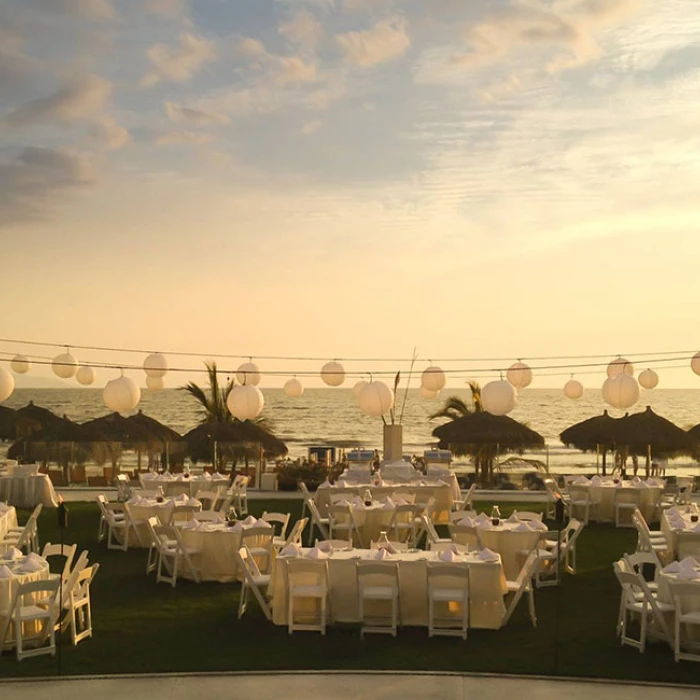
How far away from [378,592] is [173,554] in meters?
3.85

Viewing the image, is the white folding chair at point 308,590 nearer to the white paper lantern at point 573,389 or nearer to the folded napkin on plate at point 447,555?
the folded napkin on plate at point 447,555

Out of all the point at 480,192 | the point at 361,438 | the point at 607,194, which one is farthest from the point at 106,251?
the point at 361,438

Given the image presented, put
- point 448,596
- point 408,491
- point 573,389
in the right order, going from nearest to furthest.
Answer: point 448,596, point 408,491, point 573,389

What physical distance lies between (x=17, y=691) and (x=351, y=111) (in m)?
14.7

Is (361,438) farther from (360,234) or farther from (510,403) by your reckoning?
(510,403)

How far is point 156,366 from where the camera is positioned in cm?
2122

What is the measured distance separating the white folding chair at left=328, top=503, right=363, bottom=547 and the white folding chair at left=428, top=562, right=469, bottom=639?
501cm

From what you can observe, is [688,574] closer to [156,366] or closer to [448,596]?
[448,596]

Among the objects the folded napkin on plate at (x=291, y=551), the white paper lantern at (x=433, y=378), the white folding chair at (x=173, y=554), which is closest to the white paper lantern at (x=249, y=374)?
the white paper lantern at (x=433, y=378)

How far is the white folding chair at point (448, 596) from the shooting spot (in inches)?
400

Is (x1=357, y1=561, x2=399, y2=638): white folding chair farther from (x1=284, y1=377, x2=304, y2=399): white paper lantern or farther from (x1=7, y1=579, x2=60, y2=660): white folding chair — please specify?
(x1=284, y1=377, x2=304, y2=399): white paper lantern

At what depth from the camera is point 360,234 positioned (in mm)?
25281

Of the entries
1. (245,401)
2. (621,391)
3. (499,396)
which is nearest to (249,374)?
(245,401)

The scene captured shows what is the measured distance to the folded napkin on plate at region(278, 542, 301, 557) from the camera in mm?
10641
